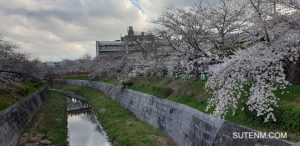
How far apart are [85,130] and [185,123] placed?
→ 15.2 m

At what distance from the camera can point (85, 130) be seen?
31.9 metres

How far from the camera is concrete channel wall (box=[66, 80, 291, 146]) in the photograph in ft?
42.8

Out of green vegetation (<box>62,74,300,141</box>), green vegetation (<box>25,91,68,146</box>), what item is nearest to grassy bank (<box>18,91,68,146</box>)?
green vegetation (<box>25,91,68,146</box>)

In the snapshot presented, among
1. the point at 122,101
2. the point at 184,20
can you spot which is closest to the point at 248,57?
the point at 184,20

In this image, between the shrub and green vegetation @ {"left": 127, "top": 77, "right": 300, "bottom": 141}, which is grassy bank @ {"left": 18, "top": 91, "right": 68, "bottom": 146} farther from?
green vegetation @ {"left": 127, "top": 77, "right": 300, "bottom": 141}

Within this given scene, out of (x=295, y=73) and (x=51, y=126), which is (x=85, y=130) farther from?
(x=295, y=73)

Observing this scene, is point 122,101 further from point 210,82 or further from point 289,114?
point 289,114

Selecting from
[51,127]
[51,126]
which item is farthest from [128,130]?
[51,126]

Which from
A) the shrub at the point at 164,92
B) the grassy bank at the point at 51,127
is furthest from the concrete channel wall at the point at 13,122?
the shrub at the point at 164,92

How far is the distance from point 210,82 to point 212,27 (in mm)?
8928

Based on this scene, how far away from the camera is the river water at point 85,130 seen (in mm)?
26797

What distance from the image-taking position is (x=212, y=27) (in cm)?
2205

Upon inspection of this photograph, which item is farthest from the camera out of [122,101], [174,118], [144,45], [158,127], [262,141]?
[144,45]

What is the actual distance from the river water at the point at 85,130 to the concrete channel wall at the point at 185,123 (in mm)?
3386
